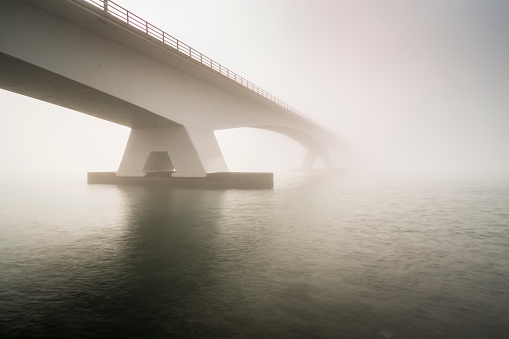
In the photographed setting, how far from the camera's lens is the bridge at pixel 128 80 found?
58.6 feet

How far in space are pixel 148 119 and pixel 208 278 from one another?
79.9 ft

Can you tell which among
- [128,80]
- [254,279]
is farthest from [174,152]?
[254,279]

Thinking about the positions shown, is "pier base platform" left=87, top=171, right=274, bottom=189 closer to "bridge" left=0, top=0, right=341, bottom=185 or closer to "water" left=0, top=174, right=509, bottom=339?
"bridge" left=0, top=0, right=341, bottom=185

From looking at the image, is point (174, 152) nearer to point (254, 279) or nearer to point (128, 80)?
point (128, 80)

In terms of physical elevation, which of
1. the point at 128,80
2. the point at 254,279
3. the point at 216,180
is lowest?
the point at 254,279

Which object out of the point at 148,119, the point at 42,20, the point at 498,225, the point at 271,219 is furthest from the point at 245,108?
the point at 498,225

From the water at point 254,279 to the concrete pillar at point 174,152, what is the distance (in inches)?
702

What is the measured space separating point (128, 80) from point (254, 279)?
2114cm

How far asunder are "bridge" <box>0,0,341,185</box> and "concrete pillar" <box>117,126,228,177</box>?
0.08 metres

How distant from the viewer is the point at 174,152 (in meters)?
30.9

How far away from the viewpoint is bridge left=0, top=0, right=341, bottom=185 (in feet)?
58.6

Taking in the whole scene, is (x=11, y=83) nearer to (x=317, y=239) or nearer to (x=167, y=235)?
(x=167, y=235)

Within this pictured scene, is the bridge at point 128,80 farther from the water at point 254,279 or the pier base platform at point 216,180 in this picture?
the water at point 254,279

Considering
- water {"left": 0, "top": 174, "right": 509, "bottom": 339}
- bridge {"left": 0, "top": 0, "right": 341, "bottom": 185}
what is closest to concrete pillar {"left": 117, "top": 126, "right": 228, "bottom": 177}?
bridge {"left": 0, "top": 0, "right": 341, "bottom": 185}
